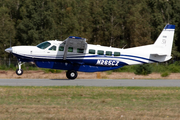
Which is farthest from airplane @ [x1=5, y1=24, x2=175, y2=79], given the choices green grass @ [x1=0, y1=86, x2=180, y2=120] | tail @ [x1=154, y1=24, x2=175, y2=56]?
green grass @ [x1=0, y1=86, x2=180, y2=120]

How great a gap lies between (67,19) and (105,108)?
4232cm

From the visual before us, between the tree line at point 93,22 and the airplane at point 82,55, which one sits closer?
the airplane at point 82,55

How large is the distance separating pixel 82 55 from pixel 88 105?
11308 mm

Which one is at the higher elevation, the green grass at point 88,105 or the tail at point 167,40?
the tail at point 167,40

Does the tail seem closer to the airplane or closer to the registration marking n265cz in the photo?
the airplane

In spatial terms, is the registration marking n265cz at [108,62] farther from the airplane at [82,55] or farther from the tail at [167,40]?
the tail at [167,40]

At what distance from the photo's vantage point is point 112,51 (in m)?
21.8

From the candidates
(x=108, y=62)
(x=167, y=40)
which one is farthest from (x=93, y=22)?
(x=108, y=62)

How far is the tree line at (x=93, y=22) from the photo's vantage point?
155ft

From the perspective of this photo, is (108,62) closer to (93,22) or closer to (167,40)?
(167,40)

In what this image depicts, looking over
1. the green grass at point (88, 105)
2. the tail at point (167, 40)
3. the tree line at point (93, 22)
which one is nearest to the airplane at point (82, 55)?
the tail at point (167, 40)

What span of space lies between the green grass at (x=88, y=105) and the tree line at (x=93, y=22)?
110 ft

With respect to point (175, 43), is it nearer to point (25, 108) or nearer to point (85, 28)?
point (85, 28)

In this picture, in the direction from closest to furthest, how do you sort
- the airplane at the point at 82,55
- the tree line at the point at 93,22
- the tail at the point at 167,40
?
1. the airplane at the point at 82,55
2. the tail at the point at 167,40
3. the tree line at the point at 93,22
